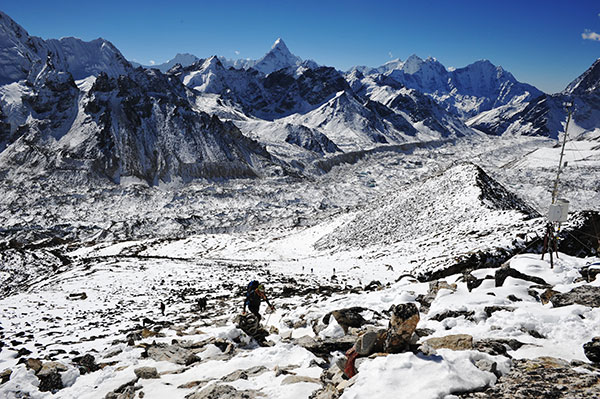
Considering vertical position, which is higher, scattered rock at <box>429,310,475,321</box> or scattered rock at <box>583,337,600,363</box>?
scattered rock at <box>583,337,600,363</box>

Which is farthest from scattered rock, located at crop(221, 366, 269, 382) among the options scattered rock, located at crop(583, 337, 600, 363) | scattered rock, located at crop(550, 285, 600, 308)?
scattered rock, located at crop(550, 285, 600, 308)

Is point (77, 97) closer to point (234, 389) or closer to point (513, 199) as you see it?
point (513, 199)

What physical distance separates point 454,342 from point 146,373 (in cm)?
678

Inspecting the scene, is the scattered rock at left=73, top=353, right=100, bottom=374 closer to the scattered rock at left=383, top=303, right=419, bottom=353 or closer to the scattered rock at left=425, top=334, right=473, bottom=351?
the scattered rock at left=383, top=303, right=419, bottom=353

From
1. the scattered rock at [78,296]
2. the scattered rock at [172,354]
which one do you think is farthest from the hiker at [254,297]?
the scattered rock at [78,296]

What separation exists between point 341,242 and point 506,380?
3746 centimetres

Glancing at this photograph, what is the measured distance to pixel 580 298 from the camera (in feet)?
25.6

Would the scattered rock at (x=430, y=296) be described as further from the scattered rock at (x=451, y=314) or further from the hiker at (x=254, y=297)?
the hiker at (x=254, y=297)

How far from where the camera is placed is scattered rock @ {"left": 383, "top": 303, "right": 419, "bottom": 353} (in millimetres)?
6445

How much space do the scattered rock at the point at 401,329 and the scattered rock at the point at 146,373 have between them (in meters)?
5.34

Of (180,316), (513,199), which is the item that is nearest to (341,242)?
(513,199)

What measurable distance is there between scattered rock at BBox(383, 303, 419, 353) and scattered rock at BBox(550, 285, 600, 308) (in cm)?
406

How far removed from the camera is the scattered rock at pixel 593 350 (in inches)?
227

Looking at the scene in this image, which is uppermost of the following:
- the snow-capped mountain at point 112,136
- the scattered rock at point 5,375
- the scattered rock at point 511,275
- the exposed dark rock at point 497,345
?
the snow-capped mountain at point 112,136
